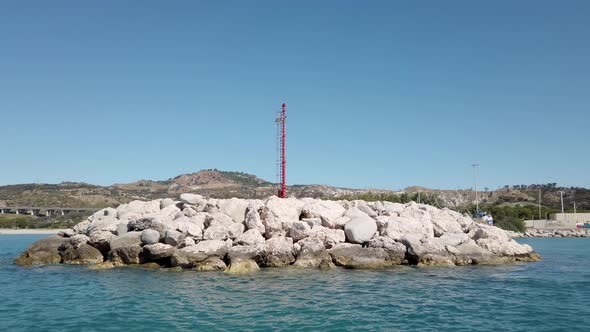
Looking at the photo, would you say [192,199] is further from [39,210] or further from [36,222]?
[39,210]

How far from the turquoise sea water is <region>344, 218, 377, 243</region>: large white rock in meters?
2.98

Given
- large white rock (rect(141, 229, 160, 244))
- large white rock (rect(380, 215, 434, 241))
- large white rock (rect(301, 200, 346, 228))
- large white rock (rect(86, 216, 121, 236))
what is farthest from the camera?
large white rock (rect(86, 216, 121, 236))

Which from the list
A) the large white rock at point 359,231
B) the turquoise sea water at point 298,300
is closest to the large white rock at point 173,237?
the turquoise sea water at point 298,300

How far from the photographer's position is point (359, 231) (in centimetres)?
2622

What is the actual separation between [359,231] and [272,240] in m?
4.86

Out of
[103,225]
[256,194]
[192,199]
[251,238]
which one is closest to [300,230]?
[251,238]

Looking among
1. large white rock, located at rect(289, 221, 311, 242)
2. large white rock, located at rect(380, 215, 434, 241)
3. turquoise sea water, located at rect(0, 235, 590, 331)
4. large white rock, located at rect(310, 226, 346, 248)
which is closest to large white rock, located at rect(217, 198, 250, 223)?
large white rock, located at rect(289, 221, 311, 242)

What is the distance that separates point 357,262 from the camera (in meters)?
24.8

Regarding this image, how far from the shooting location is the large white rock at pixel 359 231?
26.2 meters

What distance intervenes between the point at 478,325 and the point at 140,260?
18621 mm

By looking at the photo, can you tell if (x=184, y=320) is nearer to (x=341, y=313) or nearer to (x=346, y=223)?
(x=341, y=313)

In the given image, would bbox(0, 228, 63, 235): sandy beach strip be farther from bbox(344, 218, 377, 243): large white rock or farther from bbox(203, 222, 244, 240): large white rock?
bbox(344, 218, 377, 243): large white rock

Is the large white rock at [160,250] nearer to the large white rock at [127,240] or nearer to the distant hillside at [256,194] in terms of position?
the large white rock at [127,240]

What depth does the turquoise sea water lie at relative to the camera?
1392cm
